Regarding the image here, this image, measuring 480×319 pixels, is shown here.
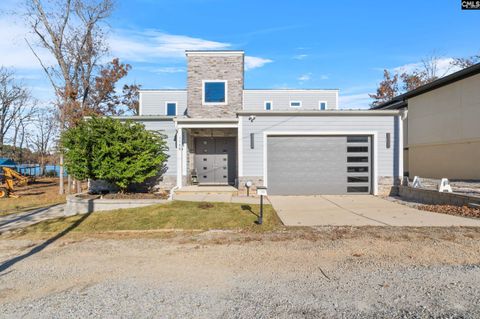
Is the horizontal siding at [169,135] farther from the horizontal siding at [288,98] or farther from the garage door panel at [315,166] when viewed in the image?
the horizontal siding at [288,98]

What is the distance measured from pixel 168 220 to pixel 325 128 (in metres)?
7.57

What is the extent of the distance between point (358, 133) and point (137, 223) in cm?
926

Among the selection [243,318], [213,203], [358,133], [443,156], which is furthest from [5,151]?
[443,156]

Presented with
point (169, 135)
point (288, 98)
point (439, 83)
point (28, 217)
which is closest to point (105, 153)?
point (28, 217)

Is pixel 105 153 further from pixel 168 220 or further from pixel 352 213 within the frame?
pixel 352 213

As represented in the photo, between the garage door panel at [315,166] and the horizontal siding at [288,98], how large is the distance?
9.15 m

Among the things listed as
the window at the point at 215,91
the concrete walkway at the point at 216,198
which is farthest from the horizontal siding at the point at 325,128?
the window at the point at 215,91

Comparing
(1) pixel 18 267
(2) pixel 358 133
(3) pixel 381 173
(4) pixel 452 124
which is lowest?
(1) pixel 18 267

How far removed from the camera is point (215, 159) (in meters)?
14.9

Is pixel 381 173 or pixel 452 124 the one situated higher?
pixel 452 124

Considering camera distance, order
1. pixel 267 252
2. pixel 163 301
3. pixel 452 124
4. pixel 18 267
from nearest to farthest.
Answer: pixel 163 301, pixel 18 267, pixel 267 252, pixel 452 124

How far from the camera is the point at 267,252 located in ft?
16.3

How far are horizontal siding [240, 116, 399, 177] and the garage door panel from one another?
1.38 feet

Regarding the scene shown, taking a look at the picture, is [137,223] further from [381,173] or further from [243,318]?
[381,173]
